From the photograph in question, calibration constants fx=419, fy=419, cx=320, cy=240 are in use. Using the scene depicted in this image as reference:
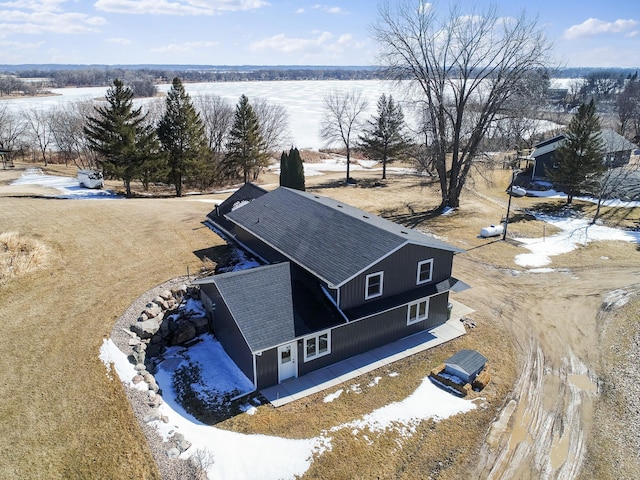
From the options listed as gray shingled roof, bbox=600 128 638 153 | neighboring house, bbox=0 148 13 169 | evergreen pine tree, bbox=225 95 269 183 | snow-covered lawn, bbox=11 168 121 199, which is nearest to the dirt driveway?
Result: gray shingled roof, bbox=600 128 638 153

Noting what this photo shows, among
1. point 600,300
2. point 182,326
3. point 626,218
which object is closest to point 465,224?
point 600,300

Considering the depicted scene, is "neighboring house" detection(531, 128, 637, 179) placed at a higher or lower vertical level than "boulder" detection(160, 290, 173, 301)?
higher

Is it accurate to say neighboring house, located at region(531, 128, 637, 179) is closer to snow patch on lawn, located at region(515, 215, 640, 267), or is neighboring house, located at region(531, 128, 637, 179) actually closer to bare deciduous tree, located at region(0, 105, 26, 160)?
snow patch on lawn, located at region(515, 215, 640, 267)

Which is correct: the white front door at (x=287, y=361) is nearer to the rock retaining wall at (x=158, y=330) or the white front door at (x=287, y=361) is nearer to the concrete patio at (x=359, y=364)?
the concrete patio at (x=359, y=364)

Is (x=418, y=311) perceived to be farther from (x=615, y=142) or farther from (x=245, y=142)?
(x=615, y=142)

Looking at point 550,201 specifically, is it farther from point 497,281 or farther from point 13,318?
point 13,318

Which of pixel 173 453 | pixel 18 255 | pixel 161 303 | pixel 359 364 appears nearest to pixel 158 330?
pixel 161 303
